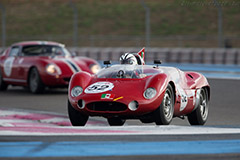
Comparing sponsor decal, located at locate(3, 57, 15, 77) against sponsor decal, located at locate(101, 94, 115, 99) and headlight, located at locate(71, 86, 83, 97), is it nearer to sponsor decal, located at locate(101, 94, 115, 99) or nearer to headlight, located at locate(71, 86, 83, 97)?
headlight, located at locate(71, 86, 83, 97)

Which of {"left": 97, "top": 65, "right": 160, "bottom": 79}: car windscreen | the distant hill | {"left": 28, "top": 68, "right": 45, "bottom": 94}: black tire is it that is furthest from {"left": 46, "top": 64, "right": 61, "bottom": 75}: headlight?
the distant hill

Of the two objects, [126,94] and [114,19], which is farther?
[114,19]

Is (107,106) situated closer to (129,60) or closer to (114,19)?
(129,60)

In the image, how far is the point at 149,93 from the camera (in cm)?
812

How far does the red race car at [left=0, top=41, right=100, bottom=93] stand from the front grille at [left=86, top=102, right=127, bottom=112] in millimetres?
6699

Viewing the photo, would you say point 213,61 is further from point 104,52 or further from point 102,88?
point 102,88

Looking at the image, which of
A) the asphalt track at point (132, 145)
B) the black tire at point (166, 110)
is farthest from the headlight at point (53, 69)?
the asphalt track at point (132, 145)

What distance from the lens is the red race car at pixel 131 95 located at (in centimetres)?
802

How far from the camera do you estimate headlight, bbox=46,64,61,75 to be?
14703 millimetres

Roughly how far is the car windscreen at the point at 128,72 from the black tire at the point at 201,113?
0.98 m

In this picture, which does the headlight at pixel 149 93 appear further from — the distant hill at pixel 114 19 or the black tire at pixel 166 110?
the distant hill at pixel 114 19

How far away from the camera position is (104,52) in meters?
28.7

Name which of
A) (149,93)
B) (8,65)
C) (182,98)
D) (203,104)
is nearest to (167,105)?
(149,93)

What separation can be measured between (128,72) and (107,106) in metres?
0.77
